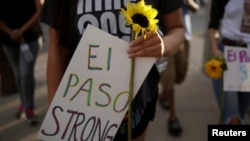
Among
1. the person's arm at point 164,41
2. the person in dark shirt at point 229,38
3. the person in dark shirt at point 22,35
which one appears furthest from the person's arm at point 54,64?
the person in dark shirt at point 22,35

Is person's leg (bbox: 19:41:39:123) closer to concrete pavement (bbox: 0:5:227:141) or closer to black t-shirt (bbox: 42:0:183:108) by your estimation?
concrete pavement (bbox: 0:5:227:141)

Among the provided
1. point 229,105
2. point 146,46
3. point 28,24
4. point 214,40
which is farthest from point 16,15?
point 146,46

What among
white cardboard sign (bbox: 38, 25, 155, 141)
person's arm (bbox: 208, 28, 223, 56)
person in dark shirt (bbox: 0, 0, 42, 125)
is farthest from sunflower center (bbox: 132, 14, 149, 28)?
person in dark shirt (bbox: 0, 0, 42, 125)

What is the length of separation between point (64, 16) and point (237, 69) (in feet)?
3.95

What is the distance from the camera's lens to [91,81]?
53.6 inches

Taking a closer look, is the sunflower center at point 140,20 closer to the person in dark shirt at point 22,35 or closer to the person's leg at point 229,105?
the person's leg at point 229,105

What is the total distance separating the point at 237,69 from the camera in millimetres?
2125

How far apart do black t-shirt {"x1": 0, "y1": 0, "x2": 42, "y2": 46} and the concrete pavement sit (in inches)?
34.6

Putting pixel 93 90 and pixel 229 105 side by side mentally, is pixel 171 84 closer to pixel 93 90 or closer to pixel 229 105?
pixel 229 105

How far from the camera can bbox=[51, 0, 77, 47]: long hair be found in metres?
1.43

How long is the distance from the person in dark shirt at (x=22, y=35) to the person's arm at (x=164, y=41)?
188 centimetres

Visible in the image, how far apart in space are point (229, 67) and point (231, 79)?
0.26ft

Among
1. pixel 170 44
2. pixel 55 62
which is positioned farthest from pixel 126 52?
pixel 55 62

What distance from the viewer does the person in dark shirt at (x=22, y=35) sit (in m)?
3.18
